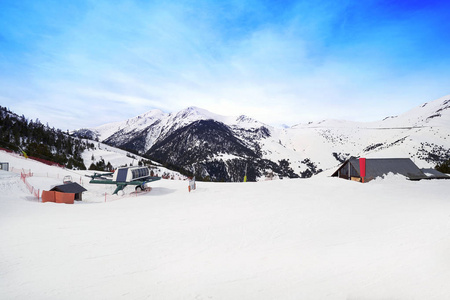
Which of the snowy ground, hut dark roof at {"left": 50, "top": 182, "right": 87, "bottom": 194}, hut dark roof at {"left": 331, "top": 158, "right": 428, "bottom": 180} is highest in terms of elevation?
hut dark roof at {"left": 331, "top": 158, "right": 428, "bottom": 180}

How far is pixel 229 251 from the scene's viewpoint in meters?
9.45

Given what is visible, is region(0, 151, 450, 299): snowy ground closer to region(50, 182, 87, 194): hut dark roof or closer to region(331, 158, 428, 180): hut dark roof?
region(50, 182, 87, 194): hut dark roof

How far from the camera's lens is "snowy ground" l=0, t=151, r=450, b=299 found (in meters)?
6.66

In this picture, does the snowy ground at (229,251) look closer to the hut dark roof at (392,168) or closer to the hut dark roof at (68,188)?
the hut dark roof at (68,188)

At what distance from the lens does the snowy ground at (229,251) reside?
6.66 m

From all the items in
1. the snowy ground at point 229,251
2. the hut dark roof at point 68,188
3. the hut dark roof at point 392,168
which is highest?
the hut dark roof at point 392,168

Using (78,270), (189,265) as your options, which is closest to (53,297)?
(78,270)

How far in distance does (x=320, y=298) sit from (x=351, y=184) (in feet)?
75.3

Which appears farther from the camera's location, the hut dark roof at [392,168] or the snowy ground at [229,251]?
the hut dark roof at [392,168]

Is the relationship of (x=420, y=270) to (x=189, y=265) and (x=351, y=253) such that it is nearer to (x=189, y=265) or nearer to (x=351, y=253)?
(x=351, y=253)

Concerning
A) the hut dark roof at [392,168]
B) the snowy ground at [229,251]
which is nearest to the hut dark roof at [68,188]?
the snowy ground at [229,251]

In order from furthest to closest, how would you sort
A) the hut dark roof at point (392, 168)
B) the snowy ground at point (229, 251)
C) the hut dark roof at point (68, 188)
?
the hut dark roof at point (392, 168) → the hut dark roof at point (68, 188) → the snowy ground at point (229, 251)

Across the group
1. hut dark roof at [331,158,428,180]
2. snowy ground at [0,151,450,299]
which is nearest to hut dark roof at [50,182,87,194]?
snowy ground at [0,151,450,299]

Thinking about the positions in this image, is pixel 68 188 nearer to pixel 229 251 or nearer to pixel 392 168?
pixel 229 251
